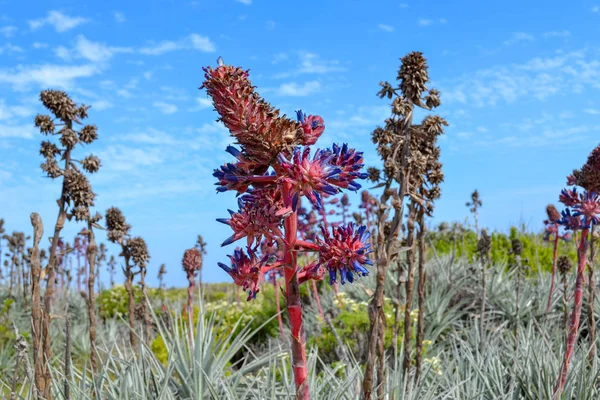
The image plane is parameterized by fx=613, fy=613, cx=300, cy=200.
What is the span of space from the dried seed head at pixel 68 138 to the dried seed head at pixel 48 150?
0.09 metres

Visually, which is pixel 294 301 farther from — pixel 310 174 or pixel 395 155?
pixel 395 155

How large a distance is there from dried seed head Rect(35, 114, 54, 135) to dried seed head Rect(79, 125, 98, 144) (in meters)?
0.27

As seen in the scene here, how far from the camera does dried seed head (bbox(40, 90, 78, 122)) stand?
5613mm

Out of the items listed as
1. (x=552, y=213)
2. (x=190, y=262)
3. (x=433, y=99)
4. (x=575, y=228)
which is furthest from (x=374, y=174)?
(x=552, y=213)

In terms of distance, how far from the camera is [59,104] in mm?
5629

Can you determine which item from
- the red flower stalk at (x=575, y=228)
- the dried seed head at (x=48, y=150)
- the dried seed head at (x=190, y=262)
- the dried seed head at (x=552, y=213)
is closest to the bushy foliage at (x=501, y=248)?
the dried seed head at (x=552, y=213)

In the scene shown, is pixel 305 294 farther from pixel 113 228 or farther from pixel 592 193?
pixel 592 193

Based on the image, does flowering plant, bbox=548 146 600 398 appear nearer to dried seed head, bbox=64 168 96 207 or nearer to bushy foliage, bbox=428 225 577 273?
dried seed head, bbox=64 168 96 207

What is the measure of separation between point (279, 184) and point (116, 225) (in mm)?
4374

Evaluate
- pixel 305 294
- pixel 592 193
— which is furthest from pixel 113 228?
pixel 305 294

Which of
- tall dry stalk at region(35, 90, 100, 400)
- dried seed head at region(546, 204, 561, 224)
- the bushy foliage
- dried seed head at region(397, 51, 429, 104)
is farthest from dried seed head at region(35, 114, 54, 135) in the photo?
the bushy foliage

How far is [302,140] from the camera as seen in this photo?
2.03 metres

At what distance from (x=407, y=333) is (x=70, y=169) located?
3.19 m

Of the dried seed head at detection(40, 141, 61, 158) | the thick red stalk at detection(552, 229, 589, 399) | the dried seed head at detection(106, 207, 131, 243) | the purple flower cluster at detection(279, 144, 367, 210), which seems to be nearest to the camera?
the purple flower cluster at detection(279, 144, 367, 210)
